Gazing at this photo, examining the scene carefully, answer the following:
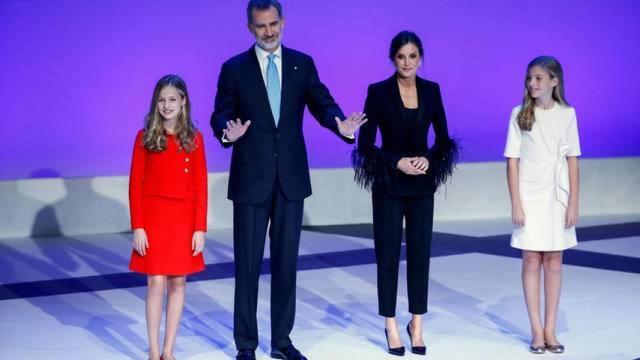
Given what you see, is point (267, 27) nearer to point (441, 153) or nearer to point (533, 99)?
point (441, 153)

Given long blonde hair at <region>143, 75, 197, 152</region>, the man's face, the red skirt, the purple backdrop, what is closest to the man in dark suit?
the man's face

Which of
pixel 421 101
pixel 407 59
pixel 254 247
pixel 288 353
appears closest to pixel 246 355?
pixel 288 353

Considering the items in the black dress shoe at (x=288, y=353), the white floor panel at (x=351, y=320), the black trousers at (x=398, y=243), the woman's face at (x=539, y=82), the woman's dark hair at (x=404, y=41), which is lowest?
the white floor panel at (x=351, y=320)

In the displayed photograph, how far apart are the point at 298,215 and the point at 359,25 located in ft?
19.8

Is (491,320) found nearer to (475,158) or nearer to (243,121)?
(243,121)

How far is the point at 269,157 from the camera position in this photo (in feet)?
14.7

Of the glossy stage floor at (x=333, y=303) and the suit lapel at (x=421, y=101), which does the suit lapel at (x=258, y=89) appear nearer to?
the suit lapel at (x=421, y=101)

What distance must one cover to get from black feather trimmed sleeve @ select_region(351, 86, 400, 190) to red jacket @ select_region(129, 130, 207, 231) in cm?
80

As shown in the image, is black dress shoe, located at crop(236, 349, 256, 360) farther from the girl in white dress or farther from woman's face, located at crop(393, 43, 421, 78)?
woman's face, located at crop(393, 43, 421, 78)

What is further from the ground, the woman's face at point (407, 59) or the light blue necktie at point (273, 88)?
the woman's face at point (407, 59)

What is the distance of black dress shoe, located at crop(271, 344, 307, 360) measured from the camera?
457 cm

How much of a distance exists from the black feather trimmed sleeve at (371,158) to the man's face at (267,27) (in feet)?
1.99

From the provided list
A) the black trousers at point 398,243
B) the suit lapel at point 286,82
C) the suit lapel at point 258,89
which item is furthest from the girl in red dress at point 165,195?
the black trousers at point 398,243

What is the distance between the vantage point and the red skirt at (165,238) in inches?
173
